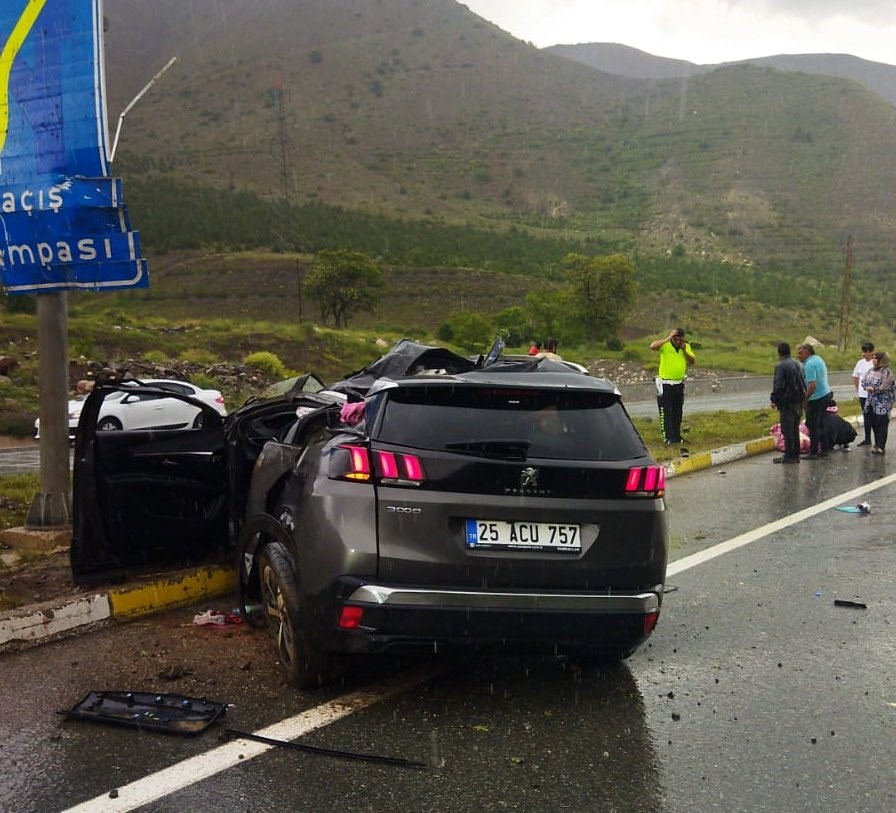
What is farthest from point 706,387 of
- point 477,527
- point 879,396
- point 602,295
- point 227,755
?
point 227,755

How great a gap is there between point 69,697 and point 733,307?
77.6 metres

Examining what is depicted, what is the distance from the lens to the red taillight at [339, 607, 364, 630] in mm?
4352

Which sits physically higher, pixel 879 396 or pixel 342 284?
pixel 879 396

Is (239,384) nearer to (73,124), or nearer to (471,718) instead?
(73,124)

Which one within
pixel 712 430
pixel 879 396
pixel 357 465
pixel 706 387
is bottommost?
pixel 706 387

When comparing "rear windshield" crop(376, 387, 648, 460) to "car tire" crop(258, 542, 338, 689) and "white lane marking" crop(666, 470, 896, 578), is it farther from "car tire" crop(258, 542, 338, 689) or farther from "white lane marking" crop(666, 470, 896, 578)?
"white lane marking" crop(666, 470, 896, 578)

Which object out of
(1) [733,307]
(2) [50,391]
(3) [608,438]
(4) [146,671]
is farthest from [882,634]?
(1) [733,307]

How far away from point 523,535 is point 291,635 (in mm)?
1218

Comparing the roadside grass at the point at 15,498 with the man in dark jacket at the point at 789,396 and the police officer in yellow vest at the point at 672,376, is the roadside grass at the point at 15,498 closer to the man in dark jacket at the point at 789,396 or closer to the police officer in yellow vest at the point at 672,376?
the police officer in yellow vest at the point at 672,376

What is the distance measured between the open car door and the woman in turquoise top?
37.8ft

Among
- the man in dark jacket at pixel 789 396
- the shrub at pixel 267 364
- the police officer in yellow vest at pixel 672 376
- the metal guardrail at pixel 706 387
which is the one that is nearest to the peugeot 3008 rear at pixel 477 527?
the man in dark jacket at pixel 789 396

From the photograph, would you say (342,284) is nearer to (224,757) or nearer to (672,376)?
(672,376)

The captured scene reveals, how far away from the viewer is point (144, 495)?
21.1 ft

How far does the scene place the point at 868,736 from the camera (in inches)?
170
